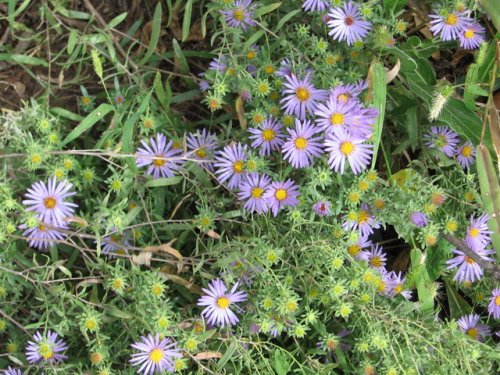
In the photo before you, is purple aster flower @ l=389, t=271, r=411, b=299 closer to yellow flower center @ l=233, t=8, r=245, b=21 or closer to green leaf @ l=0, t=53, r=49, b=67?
yellow flower center @ l=233, t=8, r=245, b=21

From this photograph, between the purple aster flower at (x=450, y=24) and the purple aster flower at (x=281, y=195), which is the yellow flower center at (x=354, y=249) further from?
the purple aster flower at (x=450, y=24)

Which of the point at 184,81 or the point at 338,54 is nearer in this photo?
the point at 338,54

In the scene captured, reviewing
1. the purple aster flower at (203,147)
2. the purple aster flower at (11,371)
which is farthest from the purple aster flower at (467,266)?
the purple aster flower at (11,371)

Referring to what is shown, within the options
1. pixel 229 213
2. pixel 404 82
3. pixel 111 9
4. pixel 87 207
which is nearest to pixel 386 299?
pixel 229 213

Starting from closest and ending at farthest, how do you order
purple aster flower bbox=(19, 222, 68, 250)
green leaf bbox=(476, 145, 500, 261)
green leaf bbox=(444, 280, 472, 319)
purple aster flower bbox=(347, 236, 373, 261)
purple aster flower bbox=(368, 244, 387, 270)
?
green leaf bbox=(476, 145, 500, 261), purple aster flower bbox=(19, 222, 68, 250), purple aster flower bbox=(347, 236, 373, 261), purple aster flower bbox=(368, 244, 387, 270), green leaf bbox=(444, 280, 472, 319)

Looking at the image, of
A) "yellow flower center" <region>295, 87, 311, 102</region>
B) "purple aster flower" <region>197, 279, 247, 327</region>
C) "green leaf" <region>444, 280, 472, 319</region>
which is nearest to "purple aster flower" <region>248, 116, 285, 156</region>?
"yellow flower center" <region>295, 87, 311, 102</region>

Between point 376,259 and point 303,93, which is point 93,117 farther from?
point 376,259

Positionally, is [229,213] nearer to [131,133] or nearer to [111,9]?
[131,133]
